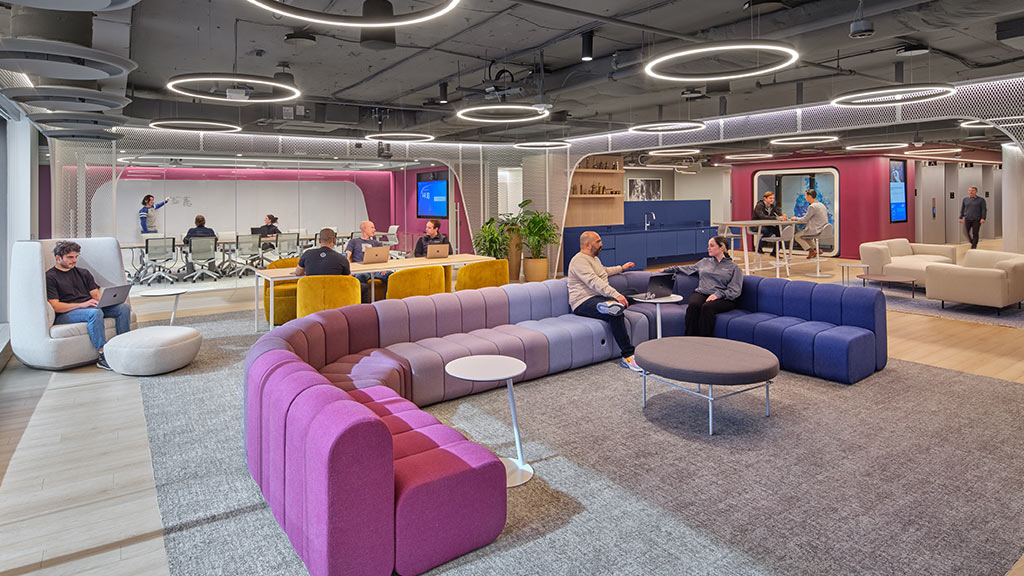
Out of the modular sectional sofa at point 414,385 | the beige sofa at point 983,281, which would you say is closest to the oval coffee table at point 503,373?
the modular sectional sofa at point 414,385

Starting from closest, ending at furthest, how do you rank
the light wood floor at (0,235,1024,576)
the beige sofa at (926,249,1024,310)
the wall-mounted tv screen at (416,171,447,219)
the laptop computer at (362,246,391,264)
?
1. the light wood floor at (0,235,1024,576)
2. the laptop computer at (362,246,391,264)
3. the beige sofa at (926,249,1024,310)
4. the wall-mounted tv screen at (416,171,447,219)

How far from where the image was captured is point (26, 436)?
460 cm

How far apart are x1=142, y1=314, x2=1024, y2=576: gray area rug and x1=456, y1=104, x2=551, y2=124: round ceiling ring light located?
3.70 meters

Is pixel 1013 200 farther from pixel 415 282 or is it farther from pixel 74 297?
pixel 74 297

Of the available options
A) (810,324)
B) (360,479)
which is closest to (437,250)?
(810,324)

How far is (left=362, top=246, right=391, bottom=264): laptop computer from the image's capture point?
8.45 m

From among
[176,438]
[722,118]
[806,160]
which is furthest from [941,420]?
[806,160]

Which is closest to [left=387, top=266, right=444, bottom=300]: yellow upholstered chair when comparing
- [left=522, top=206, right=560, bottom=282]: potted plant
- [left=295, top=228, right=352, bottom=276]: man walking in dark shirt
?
[left=295, top=228, right=352, bottom=276]: man walking in dark shirt

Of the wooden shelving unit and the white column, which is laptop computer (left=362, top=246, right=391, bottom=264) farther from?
the white column

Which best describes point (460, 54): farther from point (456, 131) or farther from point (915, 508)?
point (915, 508)

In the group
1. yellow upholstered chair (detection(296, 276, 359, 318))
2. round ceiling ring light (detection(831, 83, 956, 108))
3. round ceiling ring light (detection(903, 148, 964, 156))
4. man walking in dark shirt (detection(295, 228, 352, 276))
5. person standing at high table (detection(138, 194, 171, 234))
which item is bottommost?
yellow upholstered chair (detection(296, 276, 359, 318))

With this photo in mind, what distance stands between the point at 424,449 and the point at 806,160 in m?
18.5

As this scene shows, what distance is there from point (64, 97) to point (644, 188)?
2304 centimetres

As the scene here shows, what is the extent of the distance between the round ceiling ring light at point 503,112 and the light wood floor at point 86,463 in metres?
4.97
